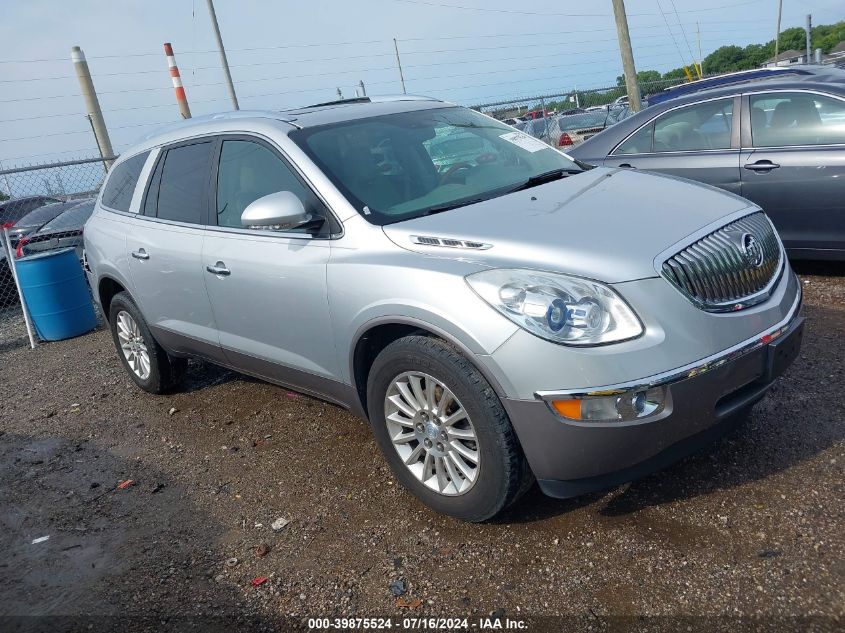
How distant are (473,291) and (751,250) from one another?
47.7 inches

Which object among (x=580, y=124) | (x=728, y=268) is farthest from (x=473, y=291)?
(x=580, y=124)

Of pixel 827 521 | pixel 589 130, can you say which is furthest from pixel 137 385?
pixel 589 130

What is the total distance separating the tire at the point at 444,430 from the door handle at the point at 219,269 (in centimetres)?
122

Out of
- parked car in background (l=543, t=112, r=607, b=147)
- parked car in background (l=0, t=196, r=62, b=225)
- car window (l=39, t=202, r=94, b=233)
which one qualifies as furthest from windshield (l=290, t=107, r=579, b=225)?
parked car in background (l=543, t=112, r=607, b=147)

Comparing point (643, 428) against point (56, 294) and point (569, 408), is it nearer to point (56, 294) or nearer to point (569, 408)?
point (569, 408)

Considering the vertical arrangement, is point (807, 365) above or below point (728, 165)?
below

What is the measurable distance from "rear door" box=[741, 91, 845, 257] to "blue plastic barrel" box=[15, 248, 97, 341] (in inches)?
275

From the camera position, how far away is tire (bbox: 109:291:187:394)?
17.5 feet

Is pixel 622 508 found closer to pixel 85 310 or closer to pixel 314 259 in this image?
pixel 314 259

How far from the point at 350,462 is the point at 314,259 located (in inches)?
46.0

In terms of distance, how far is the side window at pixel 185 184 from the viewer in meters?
4.44

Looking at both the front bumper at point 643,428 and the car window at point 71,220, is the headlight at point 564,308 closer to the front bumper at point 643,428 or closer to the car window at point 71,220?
the front bumper at point 643,428

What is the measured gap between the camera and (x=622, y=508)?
3191 millimetres

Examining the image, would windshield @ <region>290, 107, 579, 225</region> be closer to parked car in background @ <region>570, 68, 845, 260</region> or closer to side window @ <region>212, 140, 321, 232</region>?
side window @ <region>212, 140, 321, 232</region>
